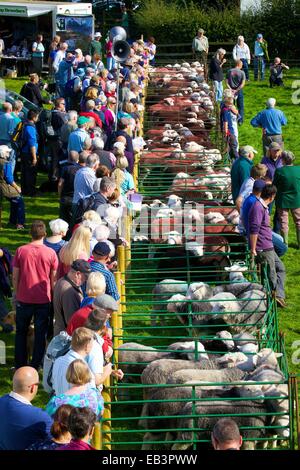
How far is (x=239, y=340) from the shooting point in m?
12.4

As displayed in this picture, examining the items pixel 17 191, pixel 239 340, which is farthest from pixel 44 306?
pixel 17 191

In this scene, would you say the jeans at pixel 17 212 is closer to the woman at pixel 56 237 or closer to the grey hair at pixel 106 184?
the grey hair at pixel 106 184

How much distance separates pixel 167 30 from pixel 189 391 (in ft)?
101

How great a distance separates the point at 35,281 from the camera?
11.9 meters

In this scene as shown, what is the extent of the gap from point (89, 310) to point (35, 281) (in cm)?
150

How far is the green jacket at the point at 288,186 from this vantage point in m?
16.8

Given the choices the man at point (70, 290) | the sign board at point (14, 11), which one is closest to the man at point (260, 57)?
the sign board at point (14, 11)

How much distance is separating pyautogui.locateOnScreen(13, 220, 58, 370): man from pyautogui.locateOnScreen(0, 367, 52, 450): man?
3.46m

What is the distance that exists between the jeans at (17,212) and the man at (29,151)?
5.04 feet

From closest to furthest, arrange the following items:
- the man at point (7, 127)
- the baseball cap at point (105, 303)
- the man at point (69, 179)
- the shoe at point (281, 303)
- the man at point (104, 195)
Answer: the baseball cap at point (105, 303), the man at point (104, 195), the shoe at point (281, 303), the man at point (69, 179), the man at point (7, 127)

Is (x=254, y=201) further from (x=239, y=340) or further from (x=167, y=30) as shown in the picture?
(x=167, y=30)

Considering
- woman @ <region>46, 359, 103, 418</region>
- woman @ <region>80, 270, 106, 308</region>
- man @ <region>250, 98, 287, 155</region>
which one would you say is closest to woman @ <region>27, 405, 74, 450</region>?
woman @ <region>46, 359, 103, 418</region>

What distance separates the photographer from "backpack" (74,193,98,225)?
1442 centimetres
